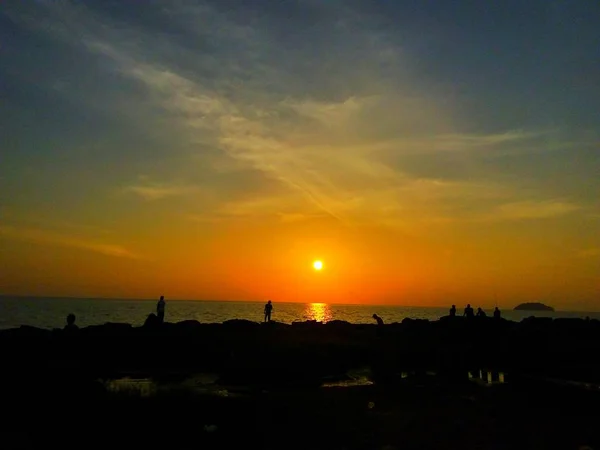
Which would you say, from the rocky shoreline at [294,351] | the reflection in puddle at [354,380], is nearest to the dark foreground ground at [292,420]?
the reflection in puddle at [354,380]

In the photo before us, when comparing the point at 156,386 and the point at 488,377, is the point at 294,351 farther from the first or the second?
the point at 488,377

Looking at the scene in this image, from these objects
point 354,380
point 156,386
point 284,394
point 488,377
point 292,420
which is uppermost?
point 488,377

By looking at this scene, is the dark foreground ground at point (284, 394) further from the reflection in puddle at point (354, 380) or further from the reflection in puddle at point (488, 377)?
the reflection in puddle at point (488, 377)

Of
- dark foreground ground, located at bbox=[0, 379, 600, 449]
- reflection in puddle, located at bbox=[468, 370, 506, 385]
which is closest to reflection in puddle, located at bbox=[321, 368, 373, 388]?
dark foreground ground, located at bbox=[0, 379, 600, 449]

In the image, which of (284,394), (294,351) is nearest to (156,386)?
(284,394)

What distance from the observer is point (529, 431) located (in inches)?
668

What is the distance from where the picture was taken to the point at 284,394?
2206 centimetres

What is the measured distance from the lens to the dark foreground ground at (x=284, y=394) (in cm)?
1532

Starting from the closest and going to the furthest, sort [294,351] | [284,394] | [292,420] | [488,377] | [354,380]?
[292,420] → [284,394] → [354,380] → [488,377] → [294,351]

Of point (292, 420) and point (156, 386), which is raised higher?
point (156, 386)

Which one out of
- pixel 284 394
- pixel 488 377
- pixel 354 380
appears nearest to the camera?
pixel 284 394

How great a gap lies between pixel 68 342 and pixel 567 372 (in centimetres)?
3101

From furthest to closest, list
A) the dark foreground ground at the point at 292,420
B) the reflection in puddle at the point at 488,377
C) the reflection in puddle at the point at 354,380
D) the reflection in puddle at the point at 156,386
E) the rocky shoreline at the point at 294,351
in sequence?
the reflection in puddle at the point at 488,377, the rocky shoreline at the point at 294,351, the reflection in puddle at the point at 354,380, the reflection in puddle at the point at 156,386, the dark foreground ground at the point at 292,420

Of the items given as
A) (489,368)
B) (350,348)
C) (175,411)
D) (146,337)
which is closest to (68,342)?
(146,337)
